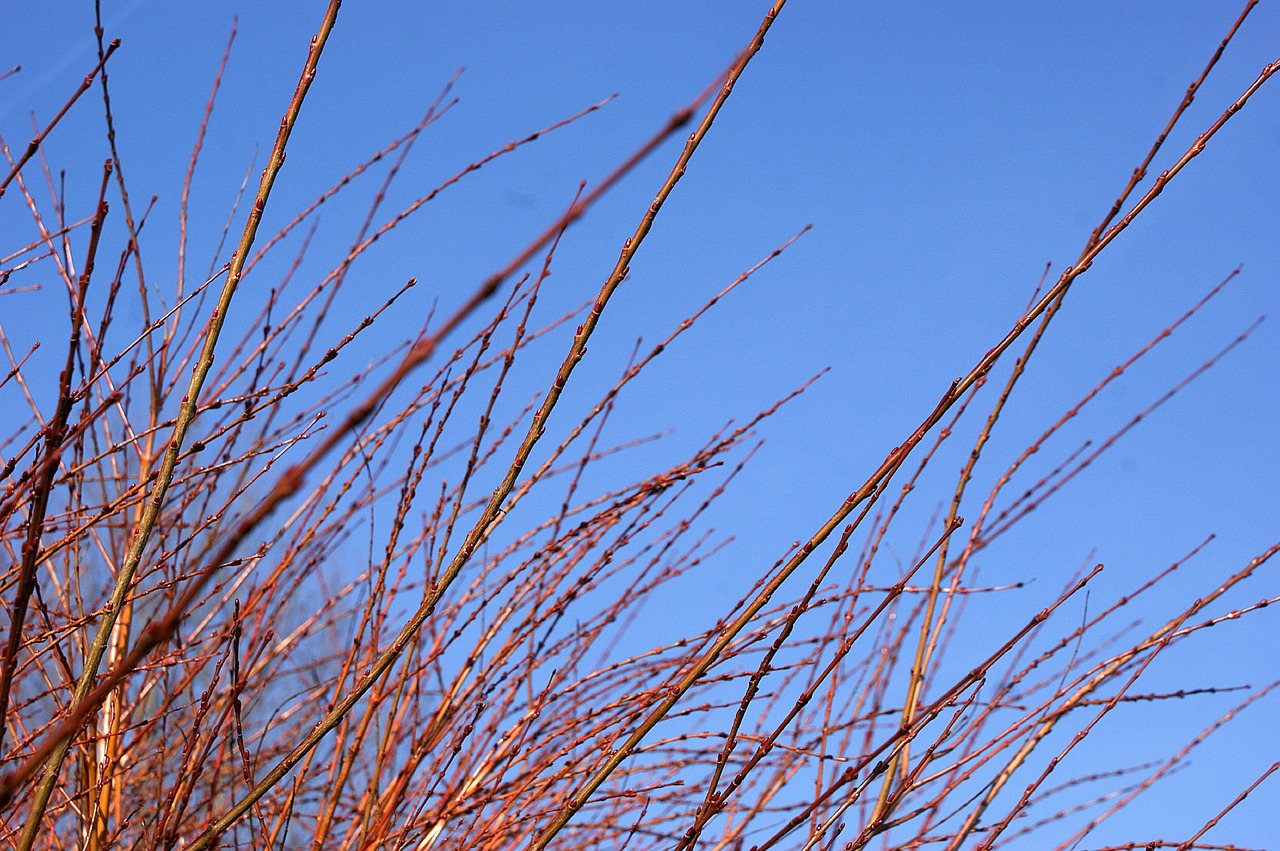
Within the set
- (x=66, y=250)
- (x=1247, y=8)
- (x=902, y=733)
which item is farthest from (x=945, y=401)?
(x=66, y=250)

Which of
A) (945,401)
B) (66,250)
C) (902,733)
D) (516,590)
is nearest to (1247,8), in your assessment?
(945,401)

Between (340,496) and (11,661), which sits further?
(340,496)

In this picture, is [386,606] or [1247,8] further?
[386,606]

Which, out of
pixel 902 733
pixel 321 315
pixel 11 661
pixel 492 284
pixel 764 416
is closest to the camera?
pixel 492 284

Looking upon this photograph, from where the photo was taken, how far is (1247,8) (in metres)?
1.19

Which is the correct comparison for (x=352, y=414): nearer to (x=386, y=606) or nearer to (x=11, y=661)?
(x=11, y=661)

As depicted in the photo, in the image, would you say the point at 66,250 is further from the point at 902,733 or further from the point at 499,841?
the point at 902,733

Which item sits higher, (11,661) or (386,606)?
(386,606)

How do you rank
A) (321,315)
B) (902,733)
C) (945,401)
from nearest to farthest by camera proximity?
(945,401) < (902,733) < (321,315)

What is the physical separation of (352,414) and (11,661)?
0.58m

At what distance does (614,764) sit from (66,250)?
1.39m

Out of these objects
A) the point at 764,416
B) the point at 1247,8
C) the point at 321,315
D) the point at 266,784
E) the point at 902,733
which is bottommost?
the point at 902,733

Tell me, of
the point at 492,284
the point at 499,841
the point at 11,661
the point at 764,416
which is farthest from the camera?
the point at 764,416

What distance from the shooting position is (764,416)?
1.97 meters
